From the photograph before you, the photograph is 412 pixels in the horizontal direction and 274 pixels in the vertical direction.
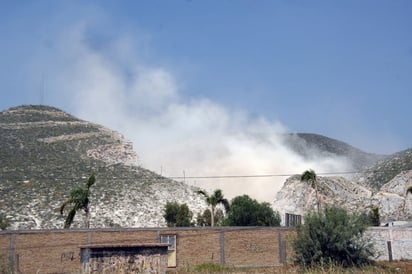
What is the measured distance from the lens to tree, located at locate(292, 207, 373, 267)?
28.1 metres

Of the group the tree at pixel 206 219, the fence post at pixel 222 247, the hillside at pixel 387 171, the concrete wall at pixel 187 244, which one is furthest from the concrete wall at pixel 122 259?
the hillside at pixel 387 171

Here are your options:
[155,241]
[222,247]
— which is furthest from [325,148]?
[155,241]

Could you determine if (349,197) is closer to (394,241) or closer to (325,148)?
(394,241)

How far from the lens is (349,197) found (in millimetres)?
67062

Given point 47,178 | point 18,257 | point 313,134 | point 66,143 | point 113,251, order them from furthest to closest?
point 313,134 < point 66,143 < point 47,178 < point 18,257 < point 113,251

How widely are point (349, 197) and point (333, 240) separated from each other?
134 feet

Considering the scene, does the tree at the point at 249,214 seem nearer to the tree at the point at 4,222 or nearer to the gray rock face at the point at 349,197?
the gray rock face at the point at 349,197

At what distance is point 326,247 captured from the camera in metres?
28.3

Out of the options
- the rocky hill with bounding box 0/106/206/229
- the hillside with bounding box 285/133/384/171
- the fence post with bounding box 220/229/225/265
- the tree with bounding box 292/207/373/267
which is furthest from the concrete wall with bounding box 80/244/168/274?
the hillside with bounding box 285/133/384/171

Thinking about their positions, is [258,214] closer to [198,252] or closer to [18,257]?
[198,252]

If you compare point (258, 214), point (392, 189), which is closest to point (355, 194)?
point (392, 189)

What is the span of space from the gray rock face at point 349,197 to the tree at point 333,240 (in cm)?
3179

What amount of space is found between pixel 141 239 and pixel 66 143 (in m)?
48.7

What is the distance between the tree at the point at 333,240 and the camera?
92.1 feet
